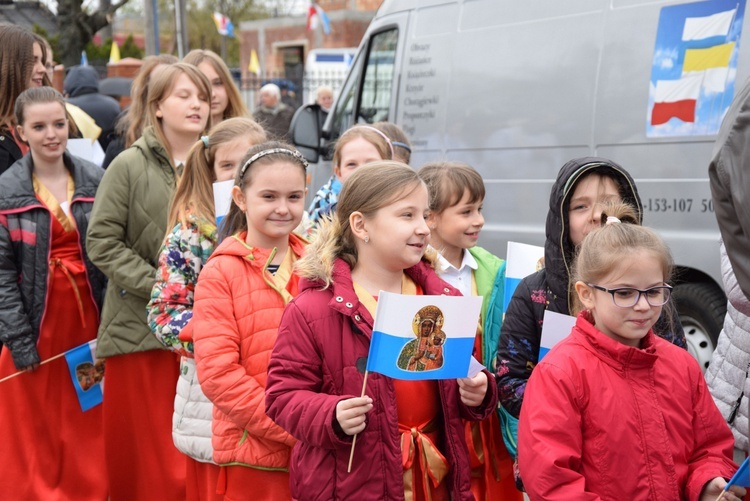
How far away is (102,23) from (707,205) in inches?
741

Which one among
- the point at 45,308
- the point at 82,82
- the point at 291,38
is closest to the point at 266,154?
the point at 45,308

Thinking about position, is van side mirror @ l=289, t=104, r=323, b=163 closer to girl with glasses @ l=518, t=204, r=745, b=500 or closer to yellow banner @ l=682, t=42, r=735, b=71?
yellow banner @ l=682, t=42, r=735, b=71

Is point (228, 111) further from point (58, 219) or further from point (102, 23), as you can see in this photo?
point (102, 23)

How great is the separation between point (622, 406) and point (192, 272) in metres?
2.07

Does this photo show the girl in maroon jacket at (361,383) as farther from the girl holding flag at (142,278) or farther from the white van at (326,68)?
the white van at (326,68)

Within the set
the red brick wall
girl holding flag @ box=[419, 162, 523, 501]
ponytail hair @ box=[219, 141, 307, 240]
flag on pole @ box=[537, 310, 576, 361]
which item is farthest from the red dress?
the red brick wall

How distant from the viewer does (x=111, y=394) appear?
16.6 ft

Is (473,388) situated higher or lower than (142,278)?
higher

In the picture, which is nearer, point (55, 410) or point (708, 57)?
point (55, 410)

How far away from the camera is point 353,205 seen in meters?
3.27

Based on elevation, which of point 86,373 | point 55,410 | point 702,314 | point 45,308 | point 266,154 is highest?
point 266,154

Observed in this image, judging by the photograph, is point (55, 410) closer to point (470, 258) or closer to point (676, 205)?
point (470, 258)

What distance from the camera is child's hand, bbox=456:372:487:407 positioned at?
10.2 ft

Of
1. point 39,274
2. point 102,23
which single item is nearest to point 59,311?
point 39,274
